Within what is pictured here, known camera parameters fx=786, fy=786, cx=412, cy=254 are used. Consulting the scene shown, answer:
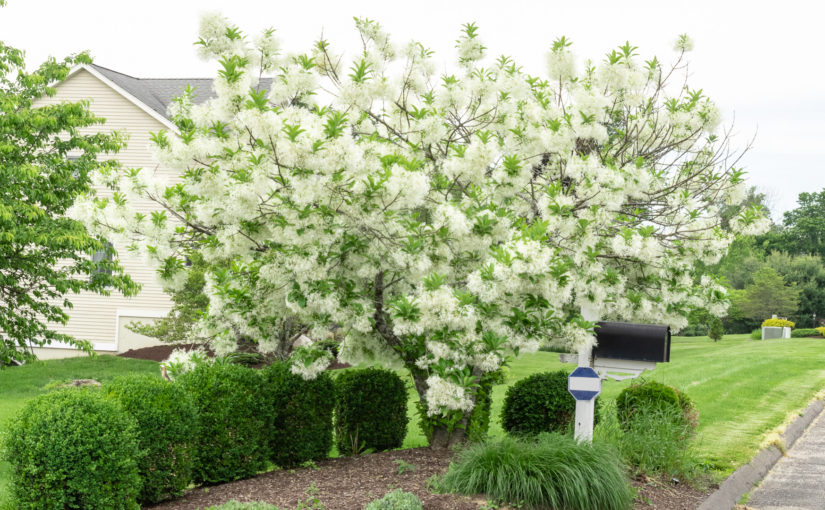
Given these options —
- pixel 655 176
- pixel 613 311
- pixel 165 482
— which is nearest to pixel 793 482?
pixel 613 311

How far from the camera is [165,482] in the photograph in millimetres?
6332

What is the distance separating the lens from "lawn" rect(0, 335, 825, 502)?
37.0 ft

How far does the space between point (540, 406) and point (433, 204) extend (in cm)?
284

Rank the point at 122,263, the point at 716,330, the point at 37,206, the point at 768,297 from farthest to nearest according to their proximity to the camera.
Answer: the point at 768,297 → the point at 716,330 → the point at 122,263 → the point at 37,206

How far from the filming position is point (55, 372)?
18094mm

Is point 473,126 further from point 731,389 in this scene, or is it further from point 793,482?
point 731,389

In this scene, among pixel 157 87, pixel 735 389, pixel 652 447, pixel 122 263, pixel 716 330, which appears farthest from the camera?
pixel 716 330

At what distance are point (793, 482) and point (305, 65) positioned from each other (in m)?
7.31

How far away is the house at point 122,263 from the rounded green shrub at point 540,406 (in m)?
14.6

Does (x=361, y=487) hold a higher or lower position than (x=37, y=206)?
lower

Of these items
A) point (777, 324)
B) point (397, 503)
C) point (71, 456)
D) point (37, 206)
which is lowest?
point (397, 503)

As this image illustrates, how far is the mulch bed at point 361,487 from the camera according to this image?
622 cm

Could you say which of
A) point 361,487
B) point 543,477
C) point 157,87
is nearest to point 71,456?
point 361,487

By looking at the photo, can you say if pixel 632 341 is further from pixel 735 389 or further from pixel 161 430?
pixel 735 389
